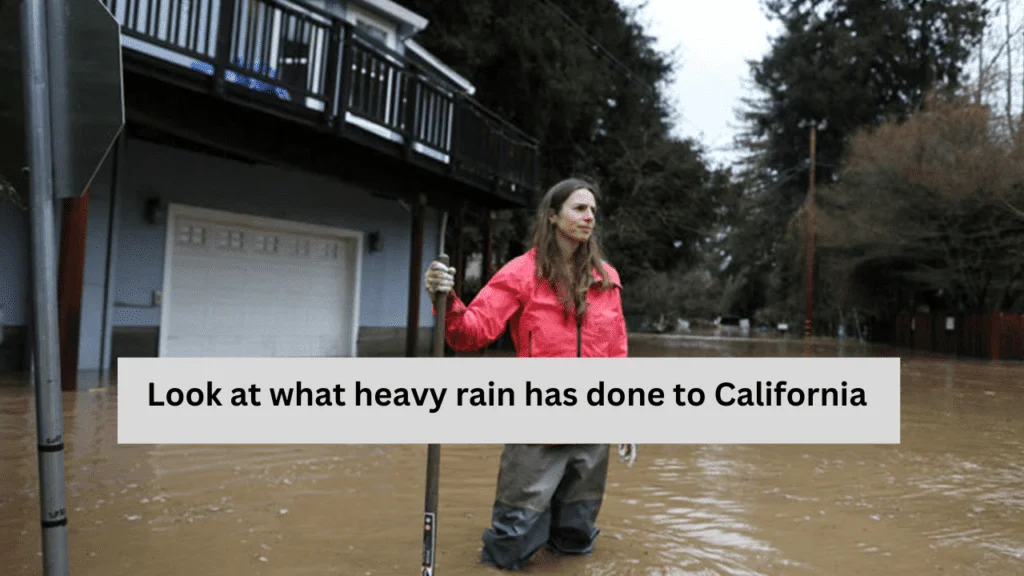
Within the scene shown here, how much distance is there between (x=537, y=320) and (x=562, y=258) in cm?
30

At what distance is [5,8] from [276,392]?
1.50 m

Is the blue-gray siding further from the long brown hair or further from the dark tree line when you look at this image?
the long brown hair

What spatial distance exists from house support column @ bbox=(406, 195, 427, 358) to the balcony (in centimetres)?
88

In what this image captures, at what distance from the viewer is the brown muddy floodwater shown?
3623mm

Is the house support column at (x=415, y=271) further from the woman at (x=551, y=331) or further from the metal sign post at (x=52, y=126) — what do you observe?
the metal sign post at (x=52, y=126)

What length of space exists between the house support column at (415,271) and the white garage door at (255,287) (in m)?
1.08

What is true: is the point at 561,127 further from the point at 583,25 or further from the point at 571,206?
the point at 571,206

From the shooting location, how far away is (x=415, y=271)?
1346 centimetres

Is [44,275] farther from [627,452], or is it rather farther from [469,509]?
[469,509]

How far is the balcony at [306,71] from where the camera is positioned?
832 cm

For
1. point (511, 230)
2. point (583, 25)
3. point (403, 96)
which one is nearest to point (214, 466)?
point (403, 96)

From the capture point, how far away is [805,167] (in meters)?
37.6

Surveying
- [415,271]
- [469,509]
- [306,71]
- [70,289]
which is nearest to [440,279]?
[469,509]

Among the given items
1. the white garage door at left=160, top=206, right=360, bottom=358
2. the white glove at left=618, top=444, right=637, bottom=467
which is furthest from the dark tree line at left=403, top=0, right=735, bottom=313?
the white glove at left=618, top=444, right=637, bottom=467
